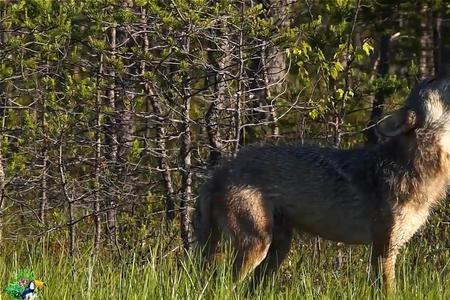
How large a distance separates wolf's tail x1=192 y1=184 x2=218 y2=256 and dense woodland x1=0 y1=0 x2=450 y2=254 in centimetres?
128

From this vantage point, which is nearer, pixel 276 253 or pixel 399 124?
pixel 399 124

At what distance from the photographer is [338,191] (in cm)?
877

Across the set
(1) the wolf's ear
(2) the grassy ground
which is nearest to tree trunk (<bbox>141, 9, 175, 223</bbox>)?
(2) the grassy ground

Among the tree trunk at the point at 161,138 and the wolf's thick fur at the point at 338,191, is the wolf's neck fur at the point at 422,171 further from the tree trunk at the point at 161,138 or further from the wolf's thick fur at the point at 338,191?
the tree trunk at the point at 161,138

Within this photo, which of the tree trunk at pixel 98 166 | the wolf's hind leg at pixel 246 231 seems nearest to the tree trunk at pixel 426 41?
the tree trunk at pixel 98 166

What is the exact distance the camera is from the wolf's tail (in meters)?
8.69

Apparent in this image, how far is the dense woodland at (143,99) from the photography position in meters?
9.75

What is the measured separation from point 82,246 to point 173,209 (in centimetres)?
103

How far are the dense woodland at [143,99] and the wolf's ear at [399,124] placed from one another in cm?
99

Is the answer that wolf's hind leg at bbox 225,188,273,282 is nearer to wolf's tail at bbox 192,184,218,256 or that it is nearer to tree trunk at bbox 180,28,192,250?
wolf's tail at bbox 192,184,218,256

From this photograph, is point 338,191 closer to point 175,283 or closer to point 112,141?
point 175,283

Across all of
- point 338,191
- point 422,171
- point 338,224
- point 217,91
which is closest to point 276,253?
point 338,224

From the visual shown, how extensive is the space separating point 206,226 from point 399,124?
1796 millimetres

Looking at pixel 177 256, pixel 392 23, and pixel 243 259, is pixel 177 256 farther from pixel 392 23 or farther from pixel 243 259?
pixel 392 23
